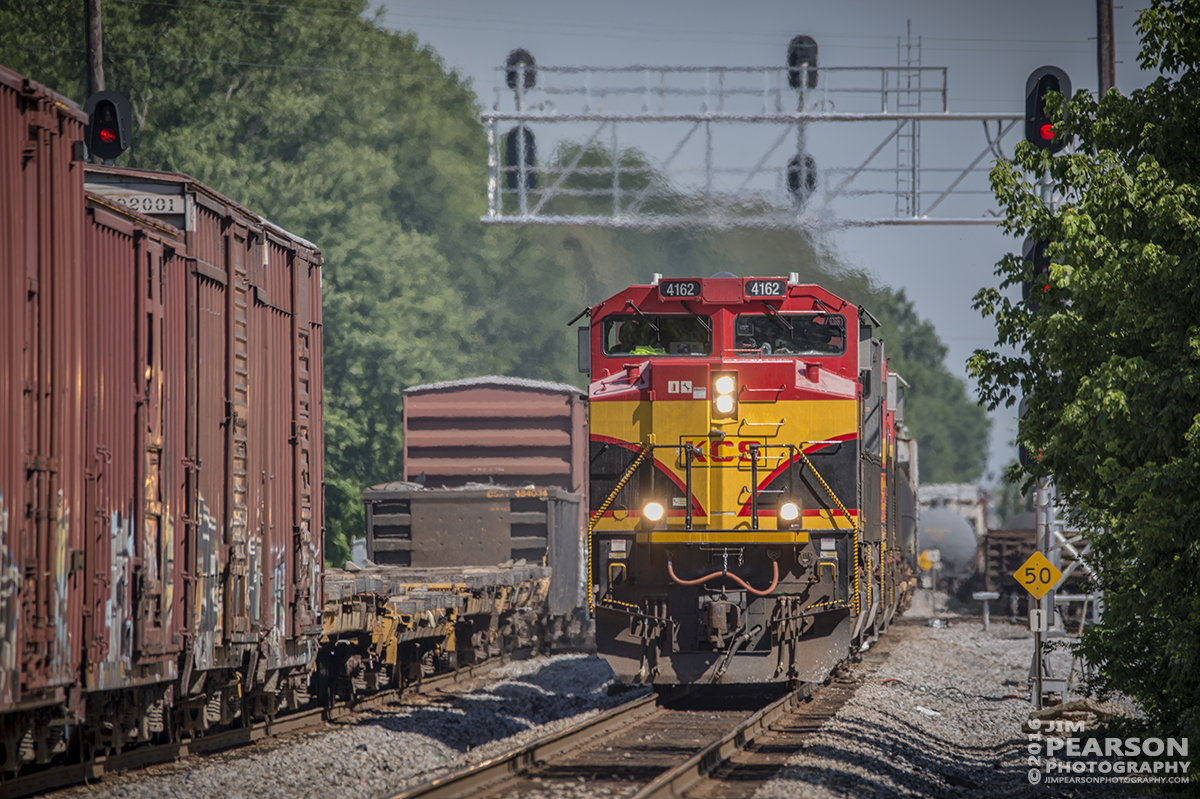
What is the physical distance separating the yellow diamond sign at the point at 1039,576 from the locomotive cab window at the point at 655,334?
4.76 m

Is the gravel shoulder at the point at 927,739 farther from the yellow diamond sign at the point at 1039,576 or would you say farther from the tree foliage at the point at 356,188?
the tree foliage at the point at 356,188

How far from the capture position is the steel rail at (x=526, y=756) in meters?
9.11

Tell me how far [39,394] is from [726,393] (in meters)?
7.58

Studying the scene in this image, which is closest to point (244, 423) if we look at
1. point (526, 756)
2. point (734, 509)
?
point (526, 756)

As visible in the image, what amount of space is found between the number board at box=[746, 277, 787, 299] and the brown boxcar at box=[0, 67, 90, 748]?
25.5 ft

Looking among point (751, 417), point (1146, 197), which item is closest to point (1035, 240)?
point (1146, 197)

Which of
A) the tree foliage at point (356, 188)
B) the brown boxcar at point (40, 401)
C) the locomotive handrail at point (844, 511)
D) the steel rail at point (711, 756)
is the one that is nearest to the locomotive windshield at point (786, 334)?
the locomotive handrail at point (844, 511)

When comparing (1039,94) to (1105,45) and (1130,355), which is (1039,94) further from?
(1130,355)

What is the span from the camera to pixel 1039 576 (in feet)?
49.3

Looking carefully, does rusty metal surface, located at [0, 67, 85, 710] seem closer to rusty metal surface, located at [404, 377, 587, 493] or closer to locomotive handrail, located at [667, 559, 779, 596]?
locomotive handrail, located at [667, 559, 779, 596]

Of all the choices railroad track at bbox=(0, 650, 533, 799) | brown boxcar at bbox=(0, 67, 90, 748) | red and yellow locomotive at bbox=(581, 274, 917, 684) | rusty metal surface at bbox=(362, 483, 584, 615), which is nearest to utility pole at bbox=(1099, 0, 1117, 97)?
red and yellow locomotive at bbox=(581, 274, 917, 684)

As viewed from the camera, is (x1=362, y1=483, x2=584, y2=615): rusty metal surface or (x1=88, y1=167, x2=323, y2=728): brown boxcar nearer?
(x1=88, y1=167, x2=323, y2=728): brown boxcar

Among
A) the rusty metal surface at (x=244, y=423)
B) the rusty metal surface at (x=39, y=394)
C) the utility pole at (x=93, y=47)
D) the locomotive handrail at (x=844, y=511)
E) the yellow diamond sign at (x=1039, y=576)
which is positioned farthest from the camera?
the utility pole at (x=93, y=47)

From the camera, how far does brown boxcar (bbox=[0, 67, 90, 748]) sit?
7355mm
